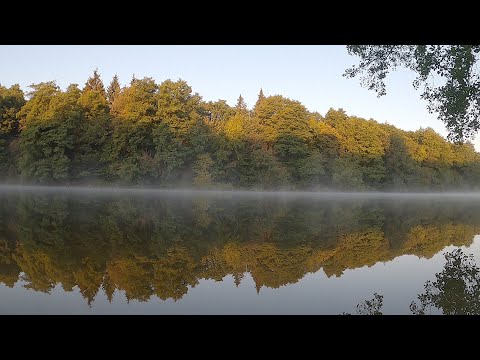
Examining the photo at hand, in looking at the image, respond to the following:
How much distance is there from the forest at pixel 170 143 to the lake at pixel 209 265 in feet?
89.7

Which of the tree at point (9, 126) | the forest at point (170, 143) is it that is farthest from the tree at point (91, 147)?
the tree at point (9, 126)

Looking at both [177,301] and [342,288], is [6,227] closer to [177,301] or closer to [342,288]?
[177,301]

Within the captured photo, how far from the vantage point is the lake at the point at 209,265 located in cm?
654

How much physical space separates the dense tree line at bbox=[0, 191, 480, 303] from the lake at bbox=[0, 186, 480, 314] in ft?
0.10

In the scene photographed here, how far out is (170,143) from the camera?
43031 millimetres

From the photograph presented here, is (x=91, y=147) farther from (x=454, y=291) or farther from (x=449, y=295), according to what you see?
(x=449, y=295)

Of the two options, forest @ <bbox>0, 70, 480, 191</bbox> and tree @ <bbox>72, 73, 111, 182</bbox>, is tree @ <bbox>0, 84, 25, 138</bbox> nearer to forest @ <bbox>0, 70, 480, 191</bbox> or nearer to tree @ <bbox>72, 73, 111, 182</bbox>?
forest @ <bbox>0, 70, 480, 191</bbox>

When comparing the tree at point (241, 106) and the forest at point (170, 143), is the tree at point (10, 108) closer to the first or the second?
the forest at point (170, 143)

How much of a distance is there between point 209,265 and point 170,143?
34934 millimetres
